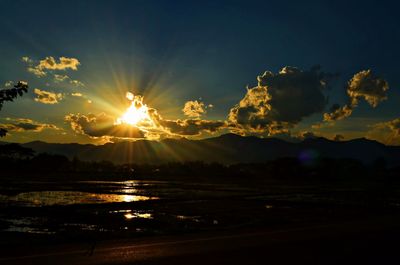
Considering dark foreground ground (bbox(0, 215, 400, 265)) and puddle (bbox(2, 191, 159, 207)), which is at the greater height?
puddle (bbox(2, 191, 159, 207))

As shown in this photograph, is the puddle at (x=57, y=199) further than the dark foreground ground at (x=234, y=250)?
Yes

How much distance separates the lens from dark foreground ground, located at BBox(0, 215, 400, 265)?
41.0ft

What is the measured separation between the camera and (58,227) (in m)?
23.3

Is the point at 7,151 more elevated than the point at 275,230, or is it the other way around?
the point at 7,151

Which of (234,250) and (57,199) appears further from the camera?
(57,199)

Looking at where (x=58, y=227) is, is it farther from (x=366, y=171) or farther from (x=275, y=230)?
(x=366, y=171)

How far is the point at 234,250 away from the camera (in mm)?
14102

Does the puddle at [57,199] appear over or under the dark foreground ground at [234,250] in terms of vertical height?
over

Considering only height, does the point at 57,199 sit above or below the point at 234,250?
above

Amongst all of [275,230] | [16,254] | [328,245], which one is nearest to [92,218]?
[275,230]

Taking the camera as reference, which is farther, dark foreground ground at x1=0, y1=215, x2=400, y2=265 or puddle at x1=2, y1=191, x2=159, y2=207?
puddle at x1=2, y1=191, x2=159, y2=207

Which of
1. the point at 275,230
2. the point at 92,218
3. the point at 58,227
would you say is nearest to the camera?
the point at 275,230

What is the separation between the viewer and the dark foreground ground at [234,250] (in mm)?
12484

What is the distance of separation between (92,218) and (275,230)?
13.1 meters
